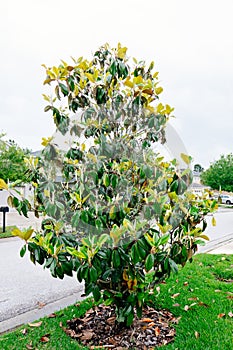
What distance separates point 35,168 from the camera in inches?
103

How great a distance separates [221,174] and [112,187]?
3196 centimetres

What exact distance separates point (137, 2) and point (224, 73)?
11.1ft

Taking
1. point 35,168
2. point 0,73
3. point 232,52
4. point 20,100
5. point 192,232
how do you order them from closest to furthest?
point 192,232, point 35,168, point 232,52, point 0,73, point 20,100

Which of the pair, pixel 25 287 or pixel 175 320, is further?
pixel 25 287

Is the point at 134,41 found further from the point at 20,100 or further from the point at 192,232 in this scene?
the point at 20,100

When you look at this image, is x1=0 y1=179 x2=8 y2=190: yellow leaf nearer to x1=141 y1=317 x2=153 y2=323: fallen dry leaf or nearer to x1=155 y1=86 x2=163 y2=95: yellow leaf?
x1=155 y1=86 x2=163 y2=95: yellow leaf

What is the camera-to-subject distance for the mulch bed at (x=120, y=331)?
2541 millimetres

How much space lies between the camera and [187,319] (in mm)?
2934

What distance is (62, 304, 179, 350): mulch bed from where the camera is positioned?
254 centimetres

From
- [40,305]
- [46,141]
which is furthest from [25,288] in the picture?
[46,141]

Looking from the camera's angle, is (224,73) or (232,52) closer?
(232,52)

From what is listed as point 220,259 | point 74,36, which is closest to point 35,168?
point 74,36

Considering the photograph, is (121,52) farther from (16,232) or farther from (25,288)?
(25,288)

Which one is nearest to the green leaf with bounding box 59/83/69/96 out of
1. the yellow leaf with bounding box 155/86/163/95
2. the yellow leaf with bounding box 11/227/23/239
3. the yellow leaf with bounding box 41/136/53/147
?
the yellow leaf with bounding box 41/136/53/147
